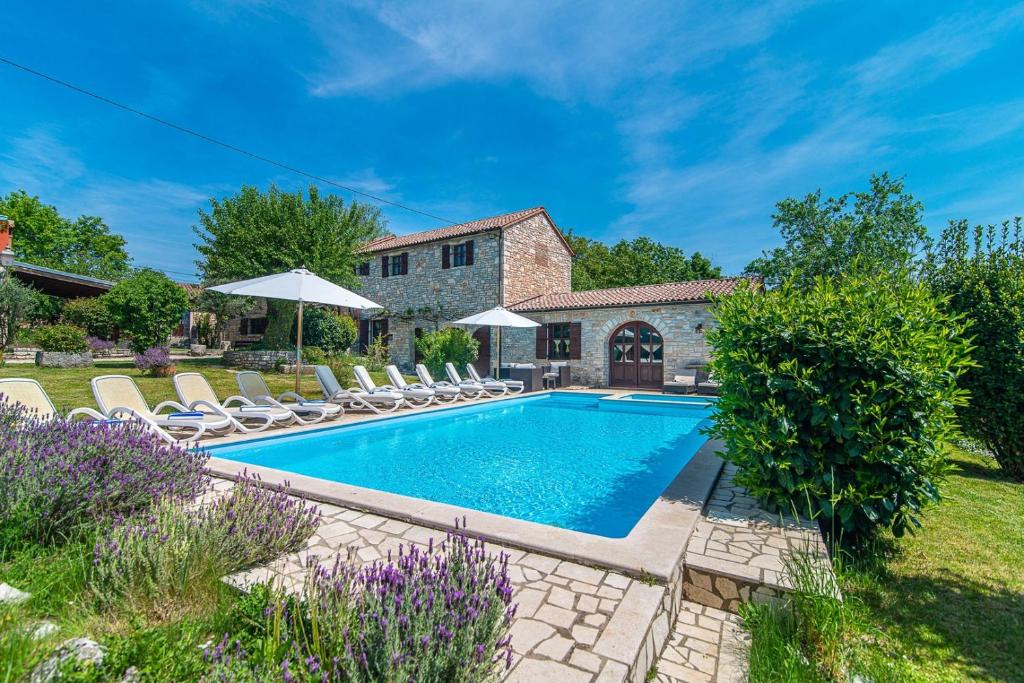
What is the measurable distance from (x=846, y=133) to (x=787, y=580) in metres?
14.3

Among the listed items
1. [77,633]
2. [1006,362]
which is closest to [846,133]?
[1006,362]

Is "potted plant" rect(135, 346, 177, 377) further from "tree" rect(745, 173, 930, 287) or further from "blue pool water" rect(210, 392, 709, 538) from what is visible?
"tree" rect(745, 173, 930, 287)

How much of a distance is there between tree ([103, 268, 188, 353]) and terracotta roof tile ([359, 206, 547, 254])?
896 centimetres

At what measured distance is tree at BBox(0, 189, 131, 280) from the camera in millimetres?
36375

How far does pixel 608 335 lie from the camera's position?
1725 centimetres

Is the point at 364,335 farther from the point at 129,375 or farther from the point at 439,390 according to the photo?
the point at 439,390

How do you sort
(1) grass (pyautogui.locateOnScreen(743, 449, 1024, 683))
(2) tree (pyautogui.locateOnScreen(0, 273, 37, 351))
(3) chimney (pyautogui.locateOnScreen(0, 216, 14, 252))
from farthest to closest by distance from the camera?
(3) chimney (pyautogui.locateOnScreen(0, 216, 14, 252)) → (2) tree (pyautogui.locateOnScreen(0, 273, 37, 351)) → (1) grass (pyautogui.locateOnScreen(743, 449, 1024, 683))

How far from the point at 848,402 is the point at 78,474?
18.7 feet

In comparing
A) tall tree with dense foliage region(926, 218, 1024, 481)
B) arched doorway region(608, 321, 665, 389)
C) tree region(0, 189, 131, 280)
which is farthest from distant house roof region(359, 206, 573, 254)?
tree region(0, 189, 131, 280)

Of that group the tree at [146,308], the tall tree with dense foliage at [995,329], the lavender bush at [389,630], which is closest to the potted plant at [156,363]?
the tree at [146,308]

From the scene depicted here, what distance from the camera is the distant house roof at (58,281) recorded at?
17.8 meters

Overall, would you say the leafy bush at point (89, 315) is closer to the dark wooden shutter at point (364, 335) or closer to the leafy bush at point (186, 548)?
the dark wooden shutter at point (364, 335)

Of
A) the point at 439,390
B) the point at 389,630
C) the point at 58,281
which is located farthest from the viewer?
the point at 58,281

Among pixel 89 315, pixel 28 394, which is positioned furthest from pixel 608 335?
pixel 89 315
